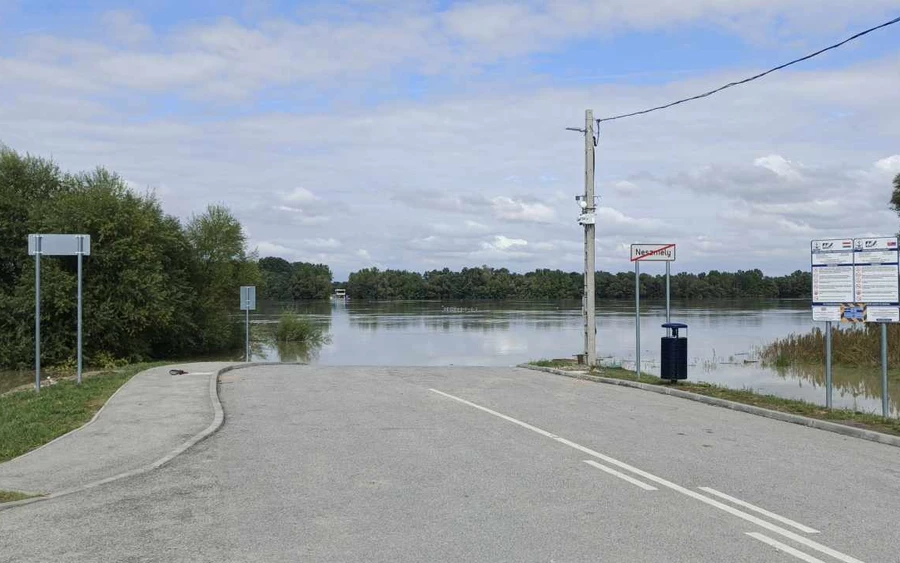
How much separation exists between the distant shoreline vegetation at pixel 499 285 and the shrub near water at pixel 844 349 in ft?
379

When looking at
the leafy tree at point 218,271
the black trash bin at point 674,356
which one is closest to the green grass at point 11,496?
the black trash bin at point 674,356

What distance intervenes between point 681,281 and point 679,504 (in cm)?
14459

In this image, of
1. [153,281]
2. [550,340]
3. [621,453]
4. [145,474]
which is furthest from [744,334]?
[145,474]

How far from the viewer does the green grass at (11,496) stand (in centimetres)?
683

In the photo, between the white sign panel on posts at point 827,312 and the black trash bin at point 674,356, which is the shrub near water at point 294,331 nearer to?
the black trash bin at point 674,356

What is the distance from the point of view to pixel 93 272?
33.8 metres

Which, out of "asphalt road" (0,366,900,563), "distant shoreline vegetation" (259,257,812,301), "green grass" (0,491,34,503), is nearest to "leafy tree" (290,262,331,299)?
"distant shoreline vegetation" (259,257,812,301)

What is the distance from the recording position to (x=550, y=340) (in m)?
47.3

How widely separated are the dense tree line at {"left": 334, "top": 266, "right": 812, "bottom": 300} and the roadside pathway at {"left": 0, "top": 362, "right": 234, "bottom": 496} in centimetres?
13586

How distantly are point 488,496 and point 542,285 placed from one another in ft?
545

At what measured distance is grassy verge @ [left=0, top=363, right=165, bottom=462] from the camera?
9953mm

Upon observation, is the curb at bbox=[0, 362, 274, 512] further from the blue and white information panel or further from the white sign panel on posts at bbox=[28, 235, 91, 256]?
the blue and white information panel

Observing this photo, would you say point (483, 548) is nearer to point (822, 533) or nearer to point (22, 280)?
point (822, 533)

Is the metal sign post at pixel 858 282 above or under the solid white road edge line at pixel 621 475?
above
